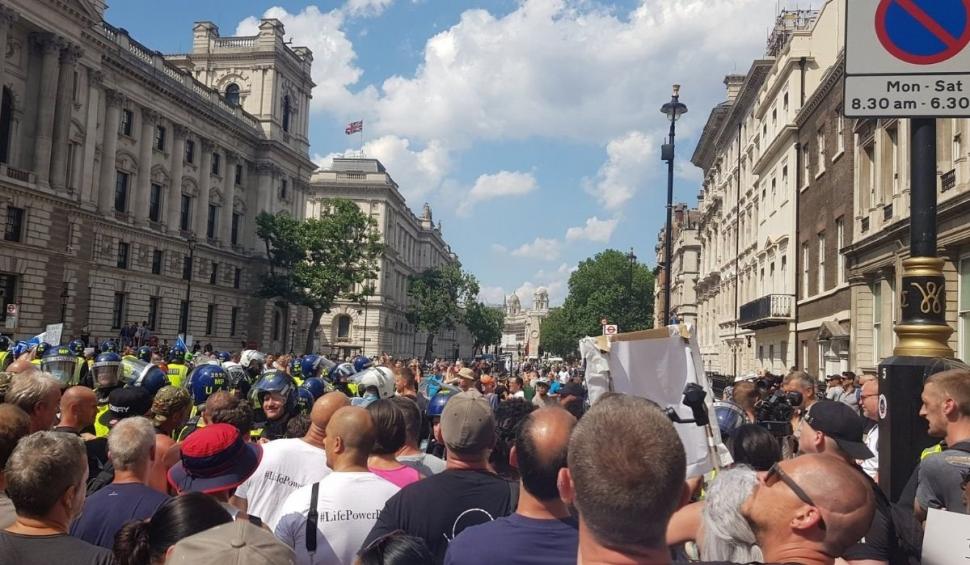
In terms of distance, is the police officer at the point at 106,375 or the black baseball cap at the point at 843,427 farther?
the police officer at the point at 106,375

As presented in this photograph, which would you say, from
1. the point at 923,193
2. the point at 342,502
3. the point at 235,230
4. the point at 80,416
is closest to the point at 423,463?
the point at 342,502

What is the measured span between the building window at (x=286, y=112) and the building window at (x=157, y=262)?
64.2ft

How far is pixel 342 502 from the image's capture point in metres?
4.24

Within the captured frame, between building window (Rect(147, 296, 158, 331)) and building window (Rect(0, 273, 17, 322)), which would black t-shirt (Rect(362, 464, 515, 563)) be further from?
building window (Rect(147, 296, 158, 331))

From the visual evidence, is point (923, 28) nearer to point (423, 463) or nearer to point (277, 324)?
point (423, 463)

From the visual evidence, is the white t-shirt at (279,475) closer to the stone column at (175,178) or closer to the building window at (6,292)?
the building window at (6,292)

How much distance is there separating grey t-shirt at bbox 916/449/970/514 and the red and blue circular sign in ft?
8.53

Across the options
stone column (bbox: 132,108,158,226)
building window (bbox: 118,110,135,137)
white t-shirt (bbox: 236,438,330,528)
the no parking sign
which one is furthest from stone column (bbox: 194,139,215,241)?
the no parking sign

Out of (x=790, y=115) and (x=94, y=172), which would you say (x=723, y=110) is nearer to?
(x=790, y=115)

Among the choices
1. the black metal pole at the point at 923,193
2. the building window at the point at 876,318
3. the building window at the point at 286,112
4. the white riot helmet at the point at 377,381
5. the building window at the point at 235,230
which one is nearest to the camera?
the black metal pole at the point at 923,193

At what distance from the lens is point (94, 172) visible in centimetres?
4441

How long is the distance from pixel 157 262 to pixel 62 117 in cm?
1357

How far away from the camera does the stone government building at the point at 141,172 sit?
37.5 m

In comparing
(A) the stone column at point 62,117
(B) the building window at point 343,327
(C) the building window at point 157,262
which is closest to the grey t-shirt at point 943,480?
(A) the stone column at point 62,117
